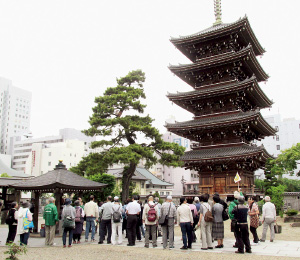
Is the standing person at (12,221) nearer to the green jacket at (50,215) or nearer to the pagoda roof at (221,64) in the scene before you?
the green jacket at (50,215)

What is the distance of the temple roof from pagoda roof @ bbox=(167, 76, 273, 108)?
1540 centimetres

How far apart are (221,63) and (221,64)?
200 millimetres

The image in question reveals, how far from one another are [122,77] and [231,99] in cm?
1045

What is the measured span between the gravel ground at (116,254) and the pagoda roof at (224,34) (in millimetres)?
23453

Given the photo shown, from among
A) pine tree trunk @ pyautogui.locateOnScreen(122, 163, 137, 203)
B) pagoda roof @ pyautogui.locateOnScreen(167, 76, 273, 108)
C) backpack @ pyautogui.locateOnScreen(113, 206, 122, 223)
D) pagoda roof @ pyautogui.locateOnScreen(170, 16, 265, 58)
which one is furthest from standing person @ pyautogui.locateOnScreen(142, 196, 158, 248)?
pagoda roof @ pyautogui.locateOnScreen(170, 16, 265, 58)

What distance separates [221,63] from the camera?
29.2m

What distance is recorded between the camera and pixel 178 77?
33031mm

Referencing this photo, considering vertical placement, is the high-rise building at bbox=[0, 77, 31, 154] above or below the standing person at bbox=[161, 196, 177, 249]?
above

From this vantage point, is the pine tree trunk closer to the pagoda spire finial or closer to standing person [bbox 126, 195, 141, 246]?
standing person [bbox 126, 195, 141, 246]

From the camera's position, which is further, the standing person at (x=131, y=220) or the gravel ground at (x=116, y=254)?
the standing person at (x=131, y=220)

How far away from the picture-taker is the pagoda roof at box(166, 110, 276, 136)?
2598cm

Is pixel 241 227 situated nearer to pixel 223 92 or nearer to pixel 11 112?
pixel 223 92

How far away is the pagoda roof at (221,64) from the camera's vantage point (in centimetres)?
2791

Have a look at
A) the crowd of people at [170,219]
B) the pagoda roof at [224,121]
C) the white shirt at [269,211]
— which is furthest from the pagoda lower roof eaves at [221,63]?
the crowd of people at [170,219]
